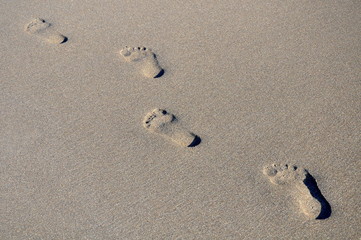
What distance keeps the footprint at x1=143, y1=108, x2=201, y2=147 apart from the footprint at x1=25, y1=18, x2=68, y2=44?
890mm

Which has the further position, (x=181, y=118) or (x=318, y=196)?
(x=181, y=118)

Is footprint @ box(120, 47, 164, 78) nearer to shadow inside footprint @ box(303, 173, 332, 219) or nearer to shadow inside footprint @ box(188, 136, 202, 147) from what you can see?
shadow inside footprint @ box(188, 136, 202, 147)

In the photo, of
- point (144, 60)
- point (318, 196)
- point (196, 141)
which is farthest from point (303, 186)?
point (144, 60)

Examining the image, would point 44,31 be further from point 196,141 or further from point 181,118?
point 196,141

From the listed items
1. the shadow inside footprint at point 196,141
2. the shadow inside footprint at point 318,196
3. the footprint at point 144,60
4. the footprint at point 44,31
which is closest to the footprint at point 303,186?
the shadow inside footprint at point 318,196

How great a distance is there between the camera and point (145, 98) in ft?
6.81

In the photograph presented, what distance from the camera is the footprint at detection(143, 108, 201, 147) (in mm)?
1872

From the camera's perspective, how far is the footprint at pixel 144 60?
2.20 meters

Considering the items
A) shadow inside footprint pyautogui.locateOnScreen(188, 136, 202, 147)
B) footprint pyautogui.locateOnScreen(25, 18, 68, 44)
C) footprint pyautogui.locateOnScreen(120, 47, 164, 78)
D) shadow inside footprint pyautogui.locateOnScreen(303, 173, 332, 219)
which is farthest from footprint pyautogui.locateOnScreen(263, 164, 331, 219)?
footprint pyautogui.locateOnScreen(25, 18, 68, 44)

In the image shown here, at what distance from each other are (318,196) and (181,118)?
74cm

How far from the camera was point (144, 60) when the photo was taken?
2264 mm

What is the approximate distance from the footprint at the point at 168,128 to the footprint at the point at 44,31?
0.89 meters

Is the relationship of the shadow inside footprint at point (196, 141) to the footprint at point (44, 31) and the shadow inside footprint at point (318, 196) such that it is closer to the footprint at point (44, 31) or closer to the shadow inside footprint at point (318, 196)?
the shadow inside footprint at point (318, 196)

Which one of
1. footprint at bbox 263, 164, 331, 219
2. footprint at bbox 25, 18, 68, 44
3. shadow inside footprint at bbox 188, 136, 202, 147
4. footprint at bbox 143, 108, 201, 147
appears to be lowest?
footprint at bbox 25, 18, 68, 44
